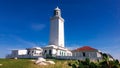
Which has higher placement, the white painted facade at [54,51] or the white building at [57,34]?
the white building at [57,34]

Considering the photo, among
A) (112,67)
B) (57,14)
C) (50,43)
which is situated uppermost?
(57,14)

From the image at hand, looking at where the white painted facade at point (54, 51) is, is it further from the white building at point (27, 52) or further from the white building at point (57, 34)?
the white building at point (27, 52)

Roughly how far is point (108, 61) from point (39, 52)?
5956 centimetres

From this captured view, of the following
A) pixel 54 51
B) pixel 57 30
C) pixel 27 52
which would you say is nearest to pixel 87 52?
pixel 54 51

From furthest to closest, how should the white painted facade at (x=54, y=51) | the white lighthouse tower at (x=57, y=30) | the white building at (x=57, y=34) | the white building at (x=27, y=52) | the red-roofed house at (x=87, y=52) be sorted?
1. the white lighthouse tower at (x=57, y=30)
2. the white building at (x=57, y=34)
3. the white building at (x=27, y=52)
4. the white painted facade at (x=54, y=51)
5. the red-roofed house at (x=87, y=52)

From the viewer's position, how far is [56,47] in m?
65.9

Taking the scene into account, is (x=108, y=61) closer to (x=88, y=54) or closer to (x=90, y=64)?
(x=90, y=64)

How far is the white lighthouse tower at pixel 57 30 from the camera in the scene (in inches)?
2790

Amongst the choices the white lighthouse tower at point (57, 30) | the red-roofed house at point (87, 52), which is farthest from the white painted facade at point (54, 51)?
the red-roofed house at point (87, 52)

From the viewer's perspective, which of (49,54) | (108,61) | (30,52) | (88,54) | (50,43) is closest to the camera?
(108,61)

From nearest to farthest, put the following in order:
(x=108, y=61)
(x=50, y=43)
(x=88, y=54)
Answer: (x=108, y=61) → (x=88, y=54) → (x=50, y=43)

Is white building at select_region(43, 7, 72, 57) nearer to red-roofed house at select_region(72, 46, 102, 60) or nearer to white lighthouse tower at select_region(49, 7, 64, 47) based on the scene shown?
white lighthouse tower at select_region(49, 7, 64, 47)

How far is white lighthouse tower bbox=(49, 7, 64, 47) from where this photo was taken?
233 ft

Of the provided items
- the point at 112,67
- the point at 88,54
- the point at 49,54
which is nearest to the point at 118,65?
the point at 112,67
